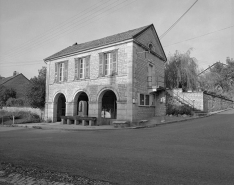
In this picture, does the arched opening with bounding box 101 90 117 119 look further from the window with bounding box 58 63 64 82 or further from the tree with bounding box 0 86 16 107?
the tree with bounding box 0 86 16 107

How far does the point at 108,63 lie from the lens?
17.7 meters

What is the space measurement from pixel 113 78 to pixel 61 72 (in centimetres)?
801

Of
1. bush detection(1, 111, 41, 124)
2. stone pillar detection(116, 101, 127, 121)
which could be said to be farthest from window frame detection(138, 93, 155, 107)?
bush detection(1, 111, 41, 124)

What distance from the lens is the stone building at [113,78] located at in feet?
52.5

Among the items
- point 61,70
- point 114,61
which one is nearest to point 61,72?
point 61,70

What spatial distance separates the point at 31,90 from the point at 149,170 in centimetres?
2293

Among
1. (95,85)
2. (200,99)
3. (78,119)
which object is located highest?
(95,85)

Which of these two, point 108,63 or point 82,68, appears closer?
point 108,63

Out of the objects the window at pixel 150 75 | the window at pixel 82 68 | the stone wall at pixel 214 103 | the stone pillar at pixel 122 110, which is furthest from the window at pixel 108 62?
the stone wall at pixel 214 103

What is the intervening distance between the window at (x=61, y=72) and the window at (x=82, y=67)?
192cm

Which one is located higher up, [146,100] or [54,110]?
[146,100]

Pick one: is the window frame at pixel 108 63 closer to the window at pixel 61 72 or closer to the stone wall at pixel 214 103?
the window at pixel 61 72

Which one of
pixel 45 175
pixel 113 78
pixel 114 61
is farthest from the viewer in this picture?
pixel 114 61

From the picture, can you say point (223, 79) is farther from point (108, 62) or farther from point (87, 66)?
point (87, 66)
